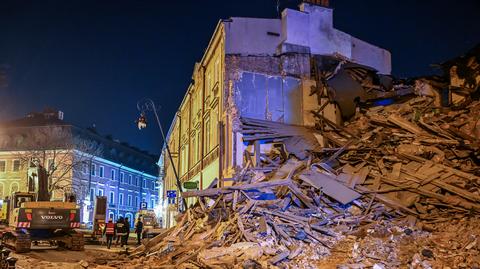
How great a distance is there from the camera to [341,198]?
14.0 metres

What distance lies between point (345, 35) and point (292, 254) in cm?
1495

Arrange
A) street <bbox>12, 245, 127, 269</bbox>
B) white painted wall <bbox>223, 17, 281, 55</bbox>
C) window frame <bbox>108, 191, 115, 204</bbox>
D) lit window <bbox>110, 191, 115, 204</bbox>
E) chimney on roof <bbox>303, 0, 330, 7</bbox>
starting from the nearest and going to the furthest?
street <bbox>12, 245, 127, 269</bbox> < white painted wall <bbox>223, 17, 281, 55</bbox> < chimney on roof <bbox>303, 0, 330, 7</bbox> < window frame <bbox>108, 191, 115, 204</bbox> < lit window <bbox>110, 191, 115, 204</bbox>

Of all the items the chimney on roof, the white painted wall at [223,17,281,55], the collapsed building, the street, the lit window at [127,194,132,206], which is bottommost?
the street

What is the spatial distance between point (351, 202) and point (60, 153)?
1601 inches

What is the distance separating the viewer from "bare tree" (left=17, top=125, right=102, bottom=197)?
143 ft

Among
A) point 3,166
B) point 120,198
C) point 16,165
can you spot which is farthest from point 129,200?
point 3,166

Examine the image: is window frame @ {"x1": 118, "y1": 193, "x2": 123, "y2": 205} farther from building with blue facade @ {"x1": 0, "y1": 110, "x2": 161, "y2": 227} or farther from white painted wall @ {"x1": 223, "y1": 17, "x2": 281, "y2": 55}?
white painted wall @ {"x1": 223, "y1": 17, "x2": 281, "y2": 55}

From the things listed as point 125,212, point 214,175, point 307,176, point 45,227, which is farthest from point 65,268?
point 125,212

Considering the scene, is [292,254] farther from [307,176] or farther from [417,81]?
[417,81]

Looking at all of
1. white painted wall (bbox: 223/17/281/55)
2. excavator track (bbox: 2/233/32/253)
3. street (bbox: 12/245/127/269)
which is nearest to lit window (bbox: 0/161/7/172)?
excavator track (bbox: 2/233/32/253)

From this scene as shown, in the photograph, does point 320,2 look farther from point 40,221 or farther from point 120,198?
point 120,198

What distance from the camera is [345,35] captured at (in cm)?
2297

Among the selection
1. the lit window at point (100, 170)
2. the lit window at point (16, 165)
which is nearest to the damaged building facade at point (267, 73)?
the lit window at point (100, 170)

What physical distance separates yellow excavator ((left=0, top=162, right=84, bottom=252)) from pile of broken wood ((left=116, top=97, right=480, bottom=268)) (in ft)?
18.8
